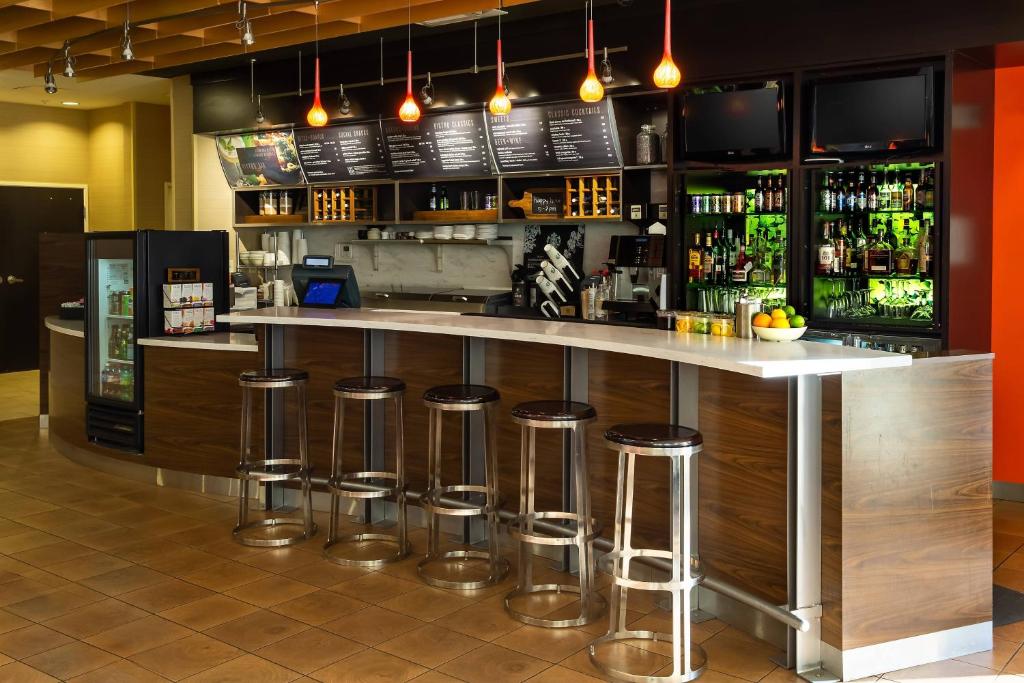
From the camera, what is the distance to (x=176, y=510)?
18.0 feet

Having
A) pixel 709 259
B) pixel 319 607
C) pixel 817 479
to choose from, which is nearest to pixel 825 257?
pixel 709 259

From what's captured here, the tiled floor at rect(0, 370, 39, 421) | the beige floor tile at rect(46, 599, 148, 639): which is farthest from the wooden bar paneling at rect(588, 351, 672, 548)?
the tiled floor at rect(0, 370, 39, 421)

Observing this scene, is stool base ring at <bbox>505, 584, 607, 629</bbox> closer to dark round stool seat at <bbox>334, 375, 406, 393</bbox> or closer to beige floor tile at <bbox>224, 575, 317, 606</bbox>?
beige floor tile at <bbox>224, 575, 317, 606</bbox>

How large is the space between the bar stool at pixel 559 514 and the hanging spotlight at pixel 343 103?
387cm

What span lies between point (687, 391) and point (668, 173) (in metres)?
2.56

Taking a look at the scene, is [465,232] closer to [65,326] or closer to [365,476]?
[65,326]

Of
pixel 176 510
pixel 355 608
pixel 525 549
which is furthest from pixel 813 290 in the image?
pixel 176 510

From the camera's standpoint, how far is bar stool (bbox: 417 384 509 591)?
4.25 metres

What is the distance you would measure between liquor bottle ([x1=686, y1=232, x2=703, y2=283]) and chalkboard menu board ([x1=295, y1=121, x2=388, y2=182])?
2.79 metres

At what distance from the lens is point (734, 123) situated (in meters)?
5.77

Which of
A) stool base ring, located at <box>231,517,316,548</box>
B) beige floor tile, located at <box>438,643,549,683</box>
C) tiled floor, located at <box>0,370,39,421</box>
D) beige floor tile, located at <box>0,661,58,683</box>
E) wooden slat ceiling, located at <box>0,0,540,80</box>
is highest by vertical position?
wooden slat ceiling, located at <box>0,0,540,80</box>

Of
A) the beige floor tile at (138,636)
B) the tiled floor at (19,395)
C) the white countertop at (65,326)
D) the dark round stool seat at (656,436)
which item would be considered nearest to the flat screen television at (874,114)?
the dark round stool seat at (656,436)

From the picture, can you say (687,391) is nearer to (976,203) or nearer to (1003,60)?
(976,203)

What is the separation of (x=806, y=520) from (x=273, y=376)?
8.97 ft
